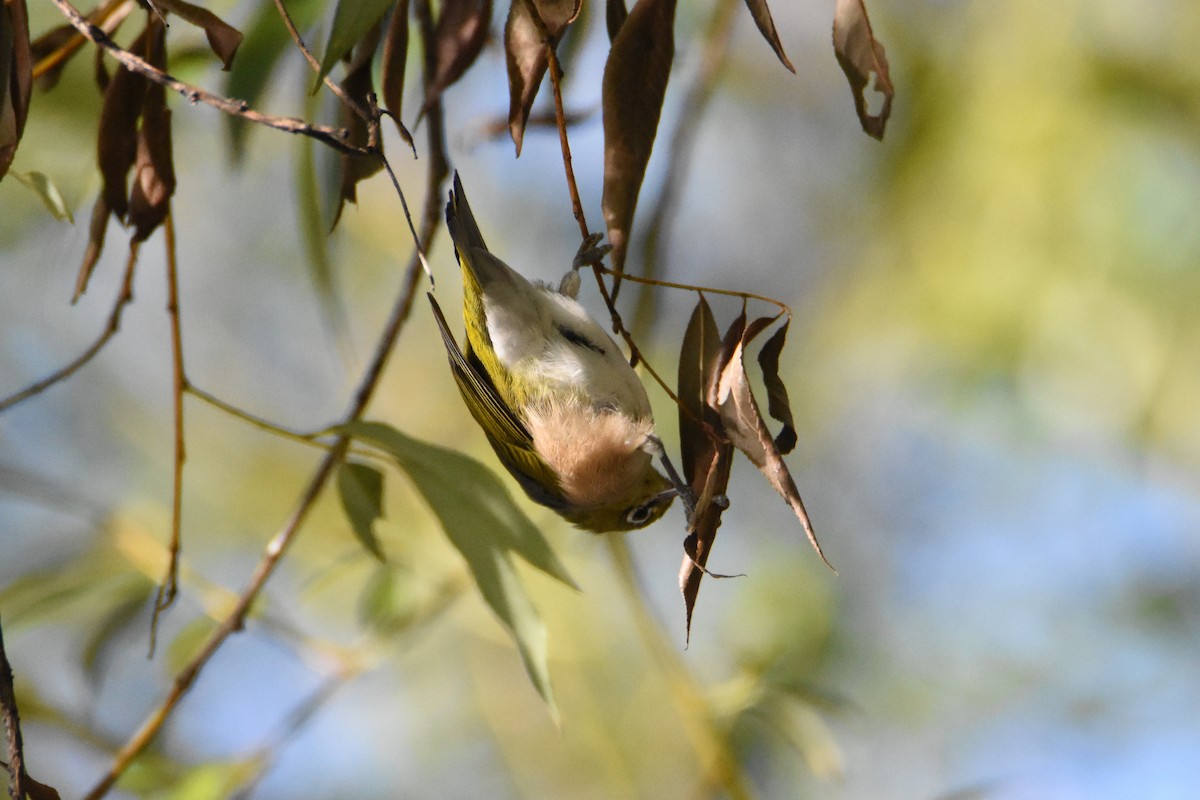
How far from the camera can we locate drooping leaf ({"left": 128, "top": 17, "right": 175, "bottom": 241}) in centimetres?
110

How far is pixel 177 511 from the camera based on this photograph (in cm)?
123

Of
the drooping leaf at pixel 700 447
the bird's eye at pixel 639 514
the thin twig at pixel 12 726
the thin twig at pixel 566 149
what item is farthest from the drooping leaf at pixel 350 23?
the bird's eye at pixel 639 514

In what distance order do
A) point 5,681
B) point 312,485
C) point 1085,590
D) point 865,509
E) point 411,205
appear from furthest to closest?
1. point 865,509
2. point 1085,590
3. point 411,205
4. point 312,485
5. point 5,681

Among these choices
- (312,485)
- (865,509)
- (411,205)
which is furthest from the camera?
(865,509)

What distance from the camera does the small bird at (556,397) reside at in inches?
62.2

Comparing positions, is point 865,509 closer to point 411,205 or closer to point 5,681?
point 411,205

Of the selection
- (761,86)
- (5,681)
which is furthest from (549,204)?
(5,681)

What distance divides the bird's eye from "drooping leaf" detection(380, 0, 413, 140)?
2.60 feet

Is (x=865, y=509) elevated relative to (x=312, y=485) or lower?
elevated

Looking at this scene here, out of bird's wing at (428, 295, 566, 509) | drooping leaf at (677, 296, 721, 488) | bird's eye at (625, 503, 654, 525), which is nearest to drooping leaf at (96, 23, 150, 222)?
bird's wing at (428, 295, 566, 509)

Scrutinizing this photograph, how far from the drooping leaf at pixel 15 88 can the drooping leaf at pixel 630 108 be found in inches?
17.5

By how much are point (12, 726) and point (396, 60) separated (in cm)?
66

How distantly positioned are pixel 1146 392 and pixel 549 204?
188 cm

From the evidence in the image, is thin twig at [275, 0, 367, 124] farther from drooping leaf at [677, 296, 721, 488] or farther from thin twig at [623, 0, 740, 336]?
thin twig at [623, 0, 740, 336]
